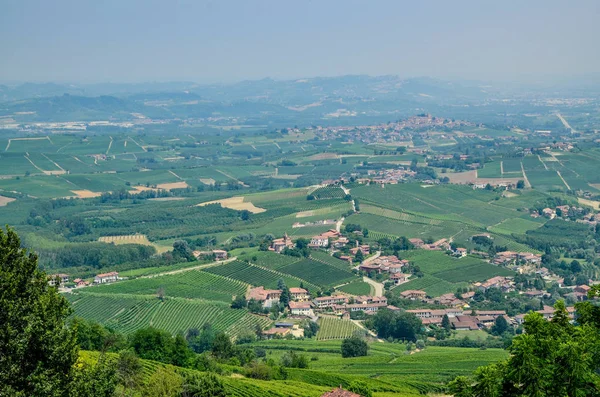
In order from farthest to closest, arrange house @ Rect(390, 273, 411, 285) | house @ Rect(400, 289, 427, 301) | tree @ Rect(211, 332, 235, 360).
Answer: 1. house @ Rect(390, 273, 411, 285)
2. house @ Rect(400, 289, 427, 301)
3. tree @ Rect(211, 332, 235, 360)

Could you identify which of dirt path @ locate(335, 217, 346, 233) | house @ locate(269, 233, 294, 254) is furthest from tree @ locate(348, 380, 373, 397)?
dirt path @ locate(335, 217, 346, 233)

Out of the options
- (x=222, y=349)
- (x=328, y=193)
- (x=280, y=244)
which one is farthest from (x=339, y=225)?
(x=222, y=349)

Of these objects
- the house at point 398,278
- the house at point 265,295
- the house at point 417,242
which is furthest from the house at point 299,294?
the house at point 417,242

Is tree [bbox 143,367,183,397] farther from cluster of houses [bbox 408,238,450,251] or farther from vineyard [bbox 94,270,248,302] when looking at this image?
cluster of houses [bbox 408,238,450,251]

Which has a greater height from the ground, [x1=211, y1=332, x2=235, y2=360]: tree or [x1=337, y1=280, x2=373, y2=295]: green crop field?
[x1=211, y1=332, x2=235, y2=360]: tree

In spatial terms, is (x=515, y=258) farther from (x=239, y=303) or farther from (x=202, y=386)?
(x=202, y=386)

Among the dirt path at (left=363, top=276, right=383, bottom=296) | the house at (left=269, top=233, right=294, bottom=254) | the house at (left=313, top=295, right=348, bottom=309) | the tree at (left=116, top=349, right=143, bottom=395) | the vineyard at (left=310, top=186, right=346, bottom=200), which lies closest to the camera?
the tree at (left=116, top=349, right=143, bottom=395)

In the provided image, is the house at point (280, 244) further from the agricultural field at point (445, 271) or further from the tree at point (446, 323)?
the tree at point (446, 323)
